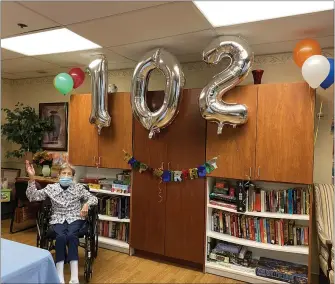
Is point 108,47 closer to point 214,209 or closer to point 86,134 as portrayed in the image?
point 86,134

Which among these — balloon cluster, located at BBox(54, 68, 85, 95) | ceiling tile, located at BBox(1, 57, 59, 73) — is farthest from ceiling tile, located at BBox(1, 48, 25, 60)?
balloon cluster, located at BBox(54, 68, 85, 95)

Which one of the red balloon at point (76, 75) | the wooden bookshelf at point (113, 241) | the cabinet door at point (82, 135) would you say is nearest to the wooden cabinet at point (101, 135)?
the cabinet door at point (82, 135)

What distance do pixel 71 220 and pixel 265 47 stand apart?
2.60m

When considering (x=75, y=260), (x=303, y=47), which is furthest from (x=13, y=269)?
(x=303, y=47)

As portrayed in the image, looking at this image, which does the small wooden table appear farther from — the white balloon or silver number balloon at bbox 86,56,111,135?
the white balloon

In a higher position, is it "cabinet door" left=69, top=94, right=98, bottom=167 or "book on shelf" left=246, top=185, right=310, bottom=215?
"cabinet door" left=69, top=94, right=98, bottom=167

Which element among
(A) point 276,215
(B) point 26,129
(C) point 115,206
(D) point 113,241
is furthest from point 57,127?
(A) point 276,215

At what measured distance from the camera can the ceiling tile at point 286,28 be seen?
6.90 feet

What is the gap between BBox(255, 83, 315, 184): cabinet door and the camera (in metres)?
2.43

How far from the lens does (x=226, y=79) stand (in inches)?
99.0

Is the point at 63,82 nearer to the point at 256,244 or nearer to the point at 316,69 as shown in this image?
the point at 316,69

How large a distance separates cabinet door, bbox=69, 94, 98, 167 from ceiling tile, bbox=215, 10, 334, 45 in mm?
1916

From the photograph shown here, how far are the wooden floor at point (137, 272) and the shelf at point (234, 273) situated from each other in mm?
52

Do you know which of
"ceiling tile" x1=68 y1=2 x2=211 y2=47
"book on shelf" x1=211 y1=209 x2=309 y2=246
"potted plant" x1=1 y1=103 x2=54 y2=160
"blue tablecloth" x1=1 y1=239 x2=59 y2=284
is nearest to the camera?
"blue tablecloth" x1=1 y1=239 x2=59 y2=284
